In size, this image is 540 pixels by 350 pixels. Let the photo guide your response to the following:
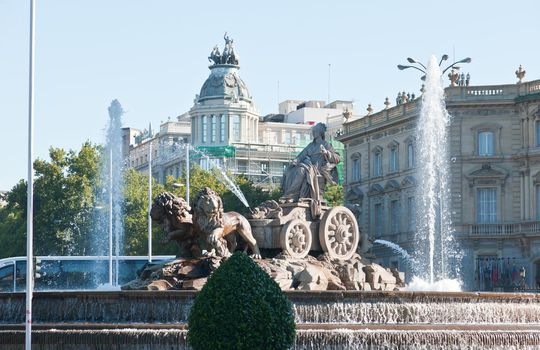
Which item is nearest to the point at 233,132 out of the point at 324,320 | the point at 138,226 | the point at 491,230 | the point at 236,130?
the point at 236,130

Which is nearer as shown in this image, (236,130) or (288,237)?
(288,237)

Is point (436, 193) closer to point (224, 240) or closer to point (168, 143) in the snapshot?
point (224, 240)

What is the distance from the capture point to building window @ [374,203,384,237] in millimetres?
84750

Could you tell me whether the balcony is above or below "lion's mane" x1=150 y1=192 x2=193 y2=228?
above

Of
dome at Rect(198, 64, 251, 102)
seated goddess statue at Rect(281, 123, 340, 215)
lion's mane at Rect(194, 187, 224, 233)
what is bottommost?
lion's mane at Rect(194, 187, 224, 233)

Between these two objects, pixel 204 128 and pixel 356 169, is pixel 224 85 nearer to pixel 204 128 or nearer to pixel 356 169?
pixel 204 128

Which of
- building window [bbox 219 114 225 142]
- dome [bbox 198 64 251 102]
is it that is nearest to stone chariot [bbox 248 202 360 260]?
building window [bbox 219 114 225 142]

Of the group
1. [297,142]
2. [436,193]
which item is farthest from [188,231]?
[297,142]

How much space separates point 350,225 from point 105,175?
4692 cm

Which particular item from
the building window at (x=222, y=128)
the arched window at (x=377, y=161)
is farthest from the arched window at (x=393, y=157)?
the building window at (x=222, y=128)

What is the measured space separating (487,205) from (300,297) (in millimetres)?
50686

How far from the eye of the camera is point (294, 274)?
99.6 feet

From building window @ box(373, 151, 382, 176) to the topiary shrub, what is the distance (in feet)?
208

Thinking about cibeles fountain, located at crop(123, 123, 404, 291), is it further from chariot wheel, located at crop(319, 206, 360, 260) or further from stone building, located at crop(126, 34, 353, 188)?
stone building, located at crop(126, 34, 353, 188)
